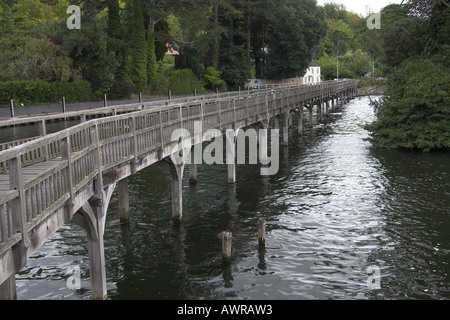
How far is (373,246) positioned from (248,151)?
20.1 meters

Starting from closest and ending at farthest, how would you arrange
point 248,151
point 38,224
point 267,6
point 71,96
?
point 38,224
point 248,151
point 71,96
point 267,6

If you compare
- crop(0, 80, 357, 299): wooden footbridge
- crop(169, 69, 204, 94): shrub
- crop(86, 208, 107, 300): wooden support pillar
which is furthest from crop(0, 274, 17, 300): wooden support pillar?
crop(169, 69, 204, 94): shrub

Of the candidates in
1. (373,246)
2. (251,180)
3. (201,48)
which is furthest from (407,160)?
(201,48)

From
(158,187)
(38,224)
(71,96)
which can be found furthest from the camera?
(71,96)

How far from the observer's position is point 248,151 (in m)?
36.0

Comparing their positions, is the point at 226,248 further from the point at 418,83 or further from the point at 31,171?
the point at 418,83

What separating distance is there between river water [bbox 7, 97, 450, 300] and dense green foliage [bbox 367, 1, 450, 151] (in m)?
5.93

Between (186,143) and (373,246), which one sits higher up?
(186,143)

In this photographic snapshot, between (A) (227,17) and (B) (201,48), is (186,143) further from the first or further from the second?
(A) (227,17)

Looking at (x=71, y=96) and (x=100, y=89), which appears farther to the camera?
(x=100, y=89)

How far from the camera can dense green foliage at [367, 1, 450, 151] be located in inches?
1294

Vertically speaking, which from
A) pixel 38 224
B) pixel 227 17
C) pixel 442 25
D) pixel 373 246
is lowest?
pixel 373 246

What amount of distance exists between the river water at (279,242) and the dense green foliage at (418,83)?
593 centimetres

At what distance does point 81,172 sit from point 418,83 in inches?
1174
